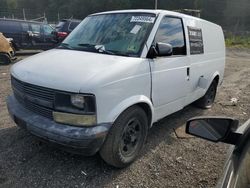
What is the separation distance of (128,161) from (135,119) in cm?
57

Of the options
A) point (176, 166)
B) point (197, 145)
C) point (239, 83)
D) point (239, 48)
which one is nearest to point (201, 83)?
point (197, 145)

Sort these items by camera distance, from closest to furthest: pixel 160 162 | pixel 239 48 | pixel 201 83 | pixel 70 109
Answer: pixel 70 109
pixel 160 162
pixel 201 83
pixel 239 48

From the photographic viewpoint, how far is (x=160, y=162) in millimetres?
3381

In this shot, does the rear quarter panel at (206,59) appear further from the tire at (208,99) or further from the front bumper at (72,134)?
the front bumper at (72,134)

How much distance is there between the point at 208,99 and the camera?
5.68 m

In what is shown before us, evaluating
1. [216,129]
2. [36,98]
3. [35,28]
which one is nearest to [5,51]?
[35,28]

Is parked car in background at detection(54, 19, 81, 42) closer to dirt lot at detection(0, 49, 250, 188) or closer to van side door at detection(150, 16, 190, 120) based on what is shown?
dirt lot at detection(0, 49, 250, 188)

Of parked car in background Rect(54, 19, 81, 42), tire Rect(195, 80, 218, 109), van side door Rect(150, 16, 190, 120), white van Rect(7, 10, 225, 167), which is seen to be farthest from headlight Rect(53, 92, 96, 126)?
parked car in background Rect(54, 19, 81, 42)

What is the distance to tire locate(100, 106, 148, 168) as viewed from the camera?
2855 millimetres

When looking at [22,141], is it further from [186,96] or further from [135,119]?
[186,96]

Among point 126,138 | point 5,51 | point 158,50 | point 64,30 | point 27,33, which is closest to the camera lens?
point 126,138

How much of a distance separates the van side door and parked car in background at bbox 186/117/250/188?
1635mm

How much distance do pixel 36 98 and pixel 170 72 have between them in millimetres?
1938

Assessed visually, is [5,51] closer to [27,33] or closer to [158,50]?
[27,33]
